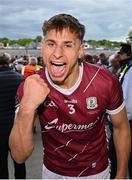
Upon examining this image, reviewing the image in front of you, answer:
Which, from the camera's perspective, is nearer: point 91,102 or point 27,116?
point 27,116

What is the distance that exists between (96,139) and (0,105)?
2488 millimetres

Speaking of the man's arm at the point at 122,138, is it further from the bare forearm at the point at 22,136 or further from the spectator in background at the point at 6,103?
the spectator in background at the point at 6,103

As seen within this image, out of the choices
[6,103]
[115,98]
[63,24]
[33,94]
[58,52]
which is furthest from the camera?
[6,103]

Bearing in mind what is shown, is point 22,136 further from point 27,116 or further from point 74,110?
point 74,110

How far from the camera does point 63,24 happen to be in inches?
105

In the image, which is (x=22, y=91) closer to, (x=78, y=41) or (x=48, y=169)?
(x=78, y=41)

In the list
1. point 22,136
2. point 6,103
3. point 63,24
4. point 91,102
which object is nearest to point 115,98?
point 91,102

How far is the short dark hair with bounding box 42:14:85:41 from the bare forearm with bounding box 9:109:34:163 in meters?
0.63

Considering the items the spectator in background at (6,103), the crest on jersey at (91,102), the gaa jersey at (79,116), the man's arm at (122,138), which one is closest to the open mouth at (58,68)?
the gaa jersey at (79,116)

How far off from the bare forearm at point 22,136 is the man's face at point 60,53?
37 cm

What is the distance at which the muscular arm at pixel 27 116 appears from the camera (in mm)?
2379

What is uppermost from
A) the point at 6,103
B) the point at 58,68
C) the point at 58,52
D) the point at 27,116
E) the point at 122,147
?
the point at 58,52

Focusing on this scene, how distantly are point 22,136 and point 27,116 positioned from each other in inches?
5.6

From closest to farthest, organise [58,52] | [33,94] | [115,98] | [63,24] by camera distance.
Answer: [33,94] < [58,52] < [63,24] < [115,98]
